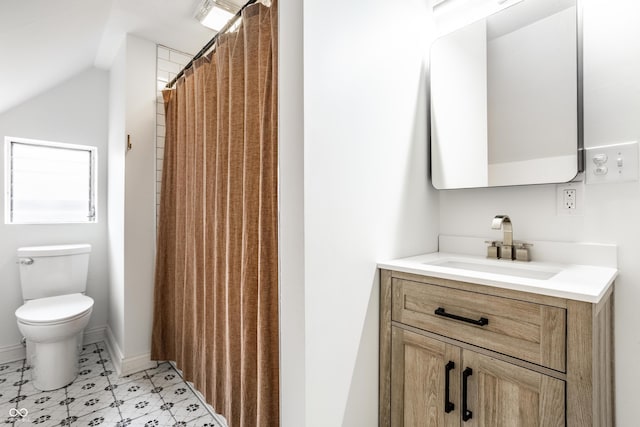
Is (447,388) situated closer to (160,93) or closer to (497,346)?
(497,346)

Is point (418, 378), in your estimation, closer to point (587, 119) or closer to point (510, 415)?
point (510, 415)

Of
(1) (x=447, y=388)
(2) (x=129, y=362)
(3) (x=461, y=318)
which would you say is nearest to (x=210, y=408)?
(2) (x=129, y=362)

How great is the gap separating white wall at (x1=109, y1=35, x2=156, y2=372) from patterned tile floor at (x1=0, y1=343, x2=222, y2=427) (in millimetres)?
168

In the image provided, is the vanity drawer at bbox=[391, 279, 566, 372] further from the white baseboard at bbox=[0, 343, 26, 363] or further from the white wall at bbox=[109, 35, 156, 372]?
the white baseboard at bbox=[0, 343, 26, 363]

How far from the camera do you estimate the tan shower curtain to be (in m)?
1.18

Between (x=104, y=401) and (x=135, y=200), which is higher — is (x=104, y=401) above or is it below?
below

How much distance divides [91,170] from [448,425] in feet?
10.0

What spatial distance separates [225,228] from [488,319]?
1157 mm

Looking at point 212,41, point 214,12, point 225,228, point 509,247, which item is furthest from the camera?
point 214,12

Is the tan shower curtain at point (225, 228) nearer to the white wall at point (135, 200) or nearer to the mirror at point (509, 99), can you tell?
the white wall at point (135, 200)

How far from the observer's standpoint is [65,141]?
2404mm

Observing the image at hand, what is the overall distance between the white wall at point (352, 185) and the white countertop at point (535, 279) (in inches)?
6.8

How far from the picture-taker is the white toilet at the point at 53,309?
182 centimetres

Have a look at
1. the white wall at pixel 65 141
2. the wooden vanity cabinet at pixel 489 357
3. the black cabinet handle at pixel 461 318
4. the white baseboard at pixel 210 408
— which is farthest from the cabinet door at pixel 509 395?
the white wall at pixel 65 141
